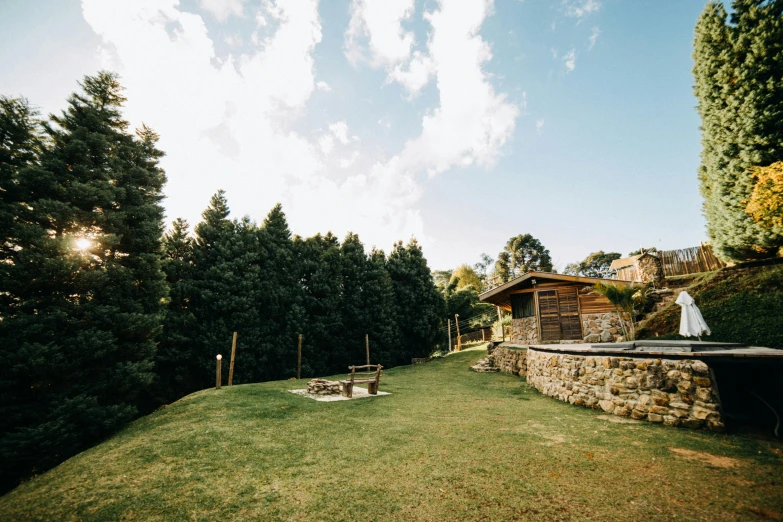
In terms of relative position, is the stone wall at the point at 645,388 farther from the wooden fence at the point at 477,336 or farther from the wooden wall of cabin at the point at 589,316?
the wooden fence at the point at 477,336

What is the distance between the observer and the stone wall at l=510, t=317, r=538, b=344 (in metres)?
18.0

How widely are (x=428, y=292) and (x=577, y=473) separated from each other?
22.2 meters

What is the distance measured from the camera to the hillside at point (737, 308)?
33.2 feet

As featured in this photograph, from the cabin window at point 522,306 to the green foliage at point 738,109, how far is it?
889cm

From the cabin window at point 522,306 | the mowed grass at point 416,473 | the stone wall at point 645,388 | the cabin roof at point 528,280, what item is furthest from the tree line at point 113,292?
the stone wall at point 645,388

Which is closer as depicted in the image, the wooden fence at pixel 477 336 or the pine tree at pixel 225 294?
the pine tree at pixel 225 294

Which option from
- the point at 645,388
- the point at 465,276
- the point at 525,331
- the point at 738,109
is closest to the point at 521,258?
the point at 465,276

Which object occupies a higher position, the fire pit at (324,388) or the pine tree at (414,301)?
the pine tree at (414,301)

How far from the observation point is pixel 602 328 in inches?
647

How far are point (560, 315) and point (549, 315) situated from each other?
1.89 feet

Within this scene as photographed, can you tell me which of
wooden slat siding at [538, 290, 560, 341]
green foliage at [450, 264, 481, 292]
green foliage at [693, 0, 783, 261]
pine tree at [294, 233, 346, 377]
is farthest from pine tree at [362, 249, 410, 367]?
green foliage at [693, 0, 783, 261]

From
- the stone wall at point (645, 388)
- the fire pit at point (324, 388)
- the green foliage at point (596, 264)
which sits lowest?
the fire pit at point (324, 388)

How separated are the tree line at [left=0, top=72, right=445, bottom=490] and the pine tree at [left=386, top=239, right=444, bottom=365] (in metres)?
4.05

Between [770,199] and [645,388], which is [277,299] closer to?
[645,388]
